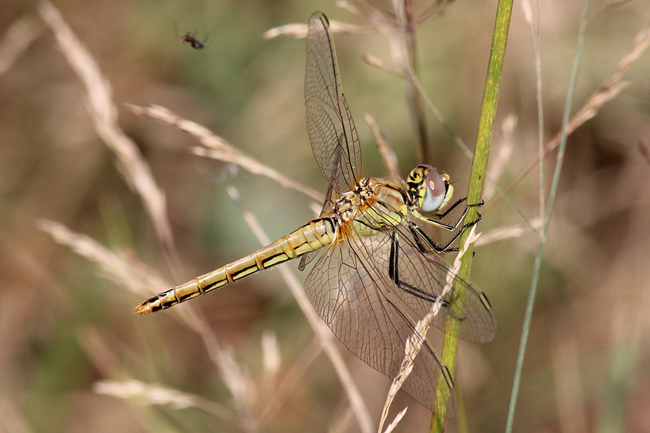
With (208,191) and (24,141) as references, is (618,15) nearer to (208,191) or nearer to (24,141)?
(208,191)

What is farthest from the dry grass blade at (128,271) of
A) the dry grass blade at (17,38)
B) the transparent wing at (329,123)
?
the dry grass blade at (17,38)

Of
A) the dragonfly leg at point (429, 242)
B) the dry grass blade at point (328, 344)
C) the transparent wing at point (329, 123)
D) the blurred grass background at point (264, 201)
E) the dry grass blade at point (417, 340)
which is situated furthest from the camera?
the blurred grass background at point (264, 201)

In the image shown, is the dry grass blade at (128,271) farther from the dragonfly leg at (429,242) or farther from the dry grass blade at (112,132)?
the dragonfly leg at (429,242)

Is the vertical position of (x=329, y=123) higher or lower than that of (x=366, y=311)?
higher

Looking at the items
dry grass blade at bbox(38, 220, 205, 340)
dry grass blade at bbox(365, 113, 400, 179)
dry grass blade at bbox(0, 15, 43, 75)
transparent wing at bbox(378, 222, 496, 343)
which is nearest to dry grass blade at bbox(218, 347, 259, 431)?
dry grass blade at bbox(38, 220, 205, 340)

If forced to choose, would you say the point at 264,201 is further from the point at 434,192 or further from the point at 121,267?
the point at 434,192

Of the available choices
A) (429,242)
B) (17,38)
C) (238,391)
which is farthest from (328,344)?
(17,38)
